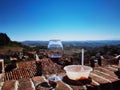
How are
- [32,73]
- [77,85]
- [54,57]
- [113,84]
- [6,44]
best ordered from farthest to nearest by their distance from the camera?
[6,44], [32,73], [54,57], [113,84], [77,85]

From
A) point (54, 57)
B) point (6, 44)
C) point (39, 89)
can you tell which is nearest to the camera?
point (39, 89)

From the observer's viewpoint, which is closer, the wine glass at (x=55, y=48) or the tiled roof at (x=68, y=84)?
the tiled roof at (x=68, y=84)

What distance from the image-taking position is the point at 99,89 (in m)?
1.36

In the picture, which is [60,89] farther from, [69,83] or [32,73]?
[32,73]

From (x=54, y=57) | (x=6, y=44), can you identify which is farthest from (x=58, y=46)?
(x=6, y=44)

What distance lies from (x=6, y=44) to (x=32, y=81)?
172 ft

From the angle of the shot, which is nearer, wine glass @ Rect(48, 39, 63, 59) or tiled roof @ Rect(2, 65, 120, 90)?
tiled roof @ Rect(2, 65, 120, 90)

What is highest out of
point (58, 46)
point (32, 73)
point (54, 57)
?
point (58, 46)

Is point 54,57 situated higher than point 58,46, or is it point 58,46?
point 58,46

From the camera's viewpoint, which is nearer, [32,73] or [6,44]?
[32,73]

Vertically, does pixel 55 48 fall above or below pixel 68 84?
above

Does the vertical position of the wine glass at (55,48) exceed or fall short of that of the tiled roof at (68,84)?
it exceeds it

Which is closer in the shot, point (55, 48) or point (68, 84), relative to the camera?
point (68, 84)

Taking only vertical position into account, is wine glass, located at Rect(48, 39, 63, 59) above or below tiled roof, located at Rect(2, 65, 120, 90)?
above
